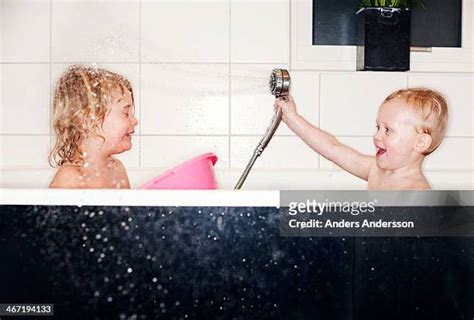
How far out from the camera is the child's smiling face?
1.33 meters

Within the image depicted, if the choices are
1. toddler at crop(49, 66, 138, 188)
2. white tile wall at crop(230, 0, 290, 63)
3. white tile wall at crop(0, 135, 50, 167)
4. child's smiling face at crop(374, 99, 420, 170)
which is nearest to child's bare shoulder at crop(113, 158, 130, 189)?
toddler at crop(49, 66, 138, 188)

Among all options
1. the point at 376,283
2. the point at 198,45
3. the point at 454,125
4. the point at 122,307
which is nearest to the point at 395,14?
the point at 454,125

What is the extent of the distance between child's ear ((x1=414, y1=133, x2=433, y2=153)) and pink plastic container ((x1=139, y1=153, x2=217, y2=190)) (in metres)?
0.34

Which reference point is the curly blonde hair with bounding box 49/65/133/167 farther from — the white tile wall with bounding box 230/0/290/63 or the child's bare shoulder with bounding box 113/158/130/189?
the white tile wall with bounding box 230/0/290/63

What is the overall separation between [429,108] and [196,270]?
1.60 ft

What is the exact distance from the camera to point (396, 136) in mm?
1336

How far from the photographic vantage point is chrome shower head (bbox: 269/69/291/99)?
135 cm

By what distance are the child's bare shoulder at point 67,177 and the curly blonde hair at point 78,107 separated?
1cm

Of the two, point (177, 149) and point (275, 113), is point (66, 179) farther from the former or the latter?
point (275, 113)

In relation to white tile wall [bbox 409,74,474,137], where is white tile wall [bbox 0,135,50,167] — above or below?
below

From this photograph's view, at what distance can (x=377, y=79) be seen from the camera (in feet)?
4.45

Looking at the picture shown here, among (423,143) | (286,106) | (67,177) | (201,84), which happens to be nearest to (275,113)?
(286,106)

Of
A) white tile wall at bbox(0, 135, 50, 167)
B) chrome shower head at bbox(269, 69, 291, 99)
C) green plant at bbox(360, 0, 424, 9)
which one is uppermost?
green plant at bbox(360, 0, 424, 9)

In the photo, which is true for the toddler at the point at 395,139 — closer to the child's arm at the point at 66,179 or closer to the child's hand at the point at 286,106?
the child's hand at the point at 286,106
